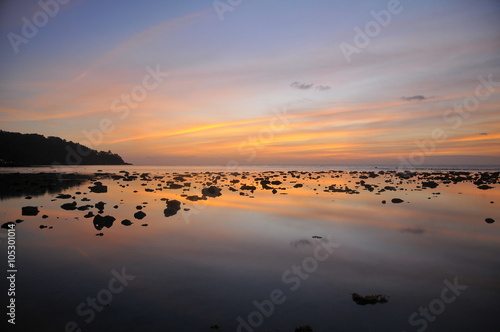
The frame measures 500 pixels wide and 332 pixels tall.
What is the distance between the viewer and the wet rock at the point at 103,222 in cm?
1785

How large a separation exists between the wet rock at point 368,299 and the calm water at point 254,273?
0.17 meters

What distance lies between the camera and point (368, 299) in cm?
869

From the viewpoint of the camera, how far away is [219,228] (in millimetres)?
18344

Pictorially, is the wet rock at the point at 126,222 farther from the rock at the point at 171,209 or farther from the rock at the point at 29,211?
the rock at the point at 29,211

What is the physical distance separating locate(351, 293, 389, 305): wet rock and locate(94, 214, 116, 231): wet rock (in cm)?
1505

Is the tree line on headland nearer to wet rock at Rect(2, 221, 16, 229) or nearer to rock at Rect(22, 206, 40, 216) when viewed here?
rock at Rect(22, 206, 40, 216)

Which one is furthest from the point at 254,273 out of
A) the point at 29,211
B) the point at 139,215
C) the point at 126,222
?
the point at 29,211

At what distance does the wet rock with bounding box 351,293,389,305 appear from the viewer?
8.63m

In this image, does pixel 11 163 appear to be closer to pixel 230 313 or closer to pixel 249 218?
pixel 249 218

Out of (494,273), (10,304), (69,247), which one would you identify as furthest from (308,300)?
(69,247)

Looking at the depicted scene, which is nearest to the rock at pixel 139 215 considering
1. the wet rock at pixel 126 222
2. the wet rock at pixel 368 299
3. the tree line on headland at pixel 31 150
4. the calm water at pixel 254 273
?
the calm water at pixel 254 273

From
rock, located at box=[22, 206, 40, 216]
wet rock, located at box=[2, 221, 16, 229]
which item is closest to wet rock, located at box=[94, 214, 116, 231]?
wet rock, located at box=[2, 221, 16, 229]

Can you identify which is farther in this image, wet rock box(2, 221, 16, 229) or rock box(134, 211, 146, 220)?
rock box(134, 211, 146, 220)

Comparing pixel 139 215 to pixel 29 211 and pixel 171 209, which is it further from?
pixel 29 211
